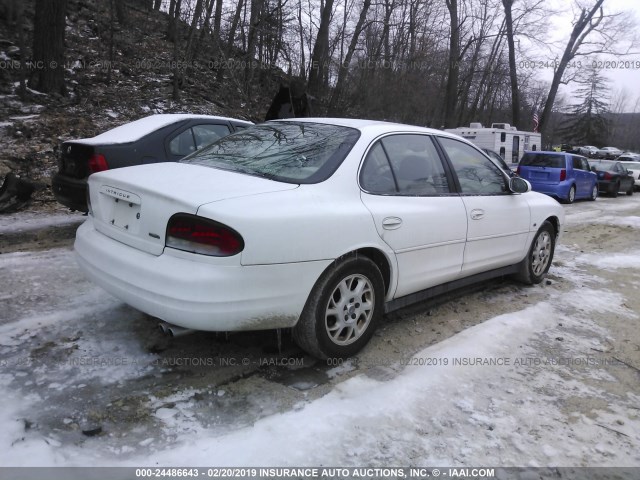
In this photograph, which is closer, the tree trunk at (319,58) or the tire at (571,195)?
the tire at (571,195)

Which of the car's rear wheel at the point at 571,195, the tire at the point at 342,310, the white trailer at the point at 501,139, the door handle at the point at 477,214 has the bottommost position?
the tire at the point at 342,310

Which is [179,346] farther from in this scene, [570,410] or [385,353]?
[570,410]

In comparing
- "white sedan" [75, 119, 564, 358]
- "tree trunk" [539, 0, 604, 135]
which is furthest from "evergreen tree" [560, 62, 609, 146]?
"white sedan" [75, 119, 564, 358]

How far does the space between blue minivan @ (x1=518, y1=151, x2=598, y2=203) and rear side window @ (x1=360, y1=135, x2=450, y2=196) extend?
11865mm

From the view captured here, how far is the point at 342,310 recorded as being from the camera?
3.33m

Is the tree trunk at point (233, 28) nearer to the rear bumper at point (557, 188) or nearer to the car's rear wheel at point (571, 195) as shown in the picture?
the rear bumper at point (557, 188)

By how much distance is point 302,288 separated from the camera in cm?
302

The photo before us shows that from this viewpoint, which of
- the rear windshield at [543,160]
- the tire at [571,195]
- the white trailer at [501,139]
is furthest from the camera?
the white trailer at [501,139]

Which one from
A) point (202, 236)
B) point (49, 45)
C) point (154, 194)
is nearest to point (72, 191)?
point (154, 194)

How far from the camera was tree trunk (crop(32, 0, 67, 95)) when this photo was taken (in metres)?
11.4

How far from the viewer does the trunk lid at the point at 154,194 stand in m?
2.90

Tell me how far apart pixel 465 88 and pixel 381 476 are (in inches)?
1380

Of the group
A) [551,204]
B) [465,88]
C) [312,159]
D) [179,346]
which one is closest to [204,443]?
[179,346]

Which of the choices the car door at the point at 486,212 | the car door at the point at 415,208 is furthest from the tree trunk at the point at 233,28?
the car door at the point at 415,208
